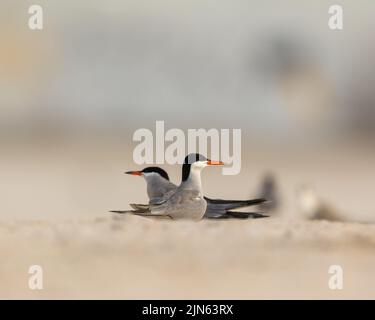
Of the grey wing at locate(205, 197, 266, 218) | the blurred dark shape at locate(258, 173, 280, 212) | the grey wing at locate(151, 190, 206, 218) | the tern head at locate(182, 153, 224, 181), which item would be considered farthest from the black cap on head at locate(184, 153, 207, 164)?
the blurred dark shape at locate(258, 173, 280, 212)

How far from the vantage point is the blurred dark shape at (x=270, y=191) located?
312 inches

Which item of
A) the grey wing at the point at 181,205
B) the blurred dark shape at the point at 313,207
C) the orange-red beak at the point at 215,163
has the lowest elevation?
the grey wing at the point at 181,205

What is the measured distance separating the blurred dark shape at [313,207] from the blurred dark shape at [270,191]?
22cm

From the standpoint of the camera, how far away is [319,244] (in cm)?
573

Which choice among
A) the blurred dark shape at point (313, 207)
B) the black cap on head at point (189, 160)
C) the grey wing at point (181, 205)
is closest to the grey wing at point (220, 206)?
the grey wing at point (181, 205)

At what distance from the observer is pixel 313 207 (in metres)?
7.82

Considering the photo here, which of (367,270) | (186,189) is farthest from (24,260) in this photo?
(367,270)

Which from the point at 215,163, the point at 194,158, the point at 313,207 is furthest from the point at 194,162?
the point at 313,207

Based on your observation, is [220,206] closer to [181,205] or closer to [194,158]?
[181,205]

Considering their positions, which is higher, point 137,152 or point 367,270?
point 137,152

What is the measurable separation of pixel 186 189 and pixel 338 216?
2.37 meters

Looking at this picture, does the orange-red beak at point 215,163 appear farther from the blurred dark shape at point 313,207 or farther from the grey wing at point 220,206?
the blurred dark shape at point 313,207

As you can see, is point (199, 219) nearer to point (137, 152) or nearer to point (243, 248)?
point (243, 248)

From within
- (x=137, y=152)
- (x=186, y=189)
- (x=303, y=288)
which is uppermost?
(x=137, y=152)
